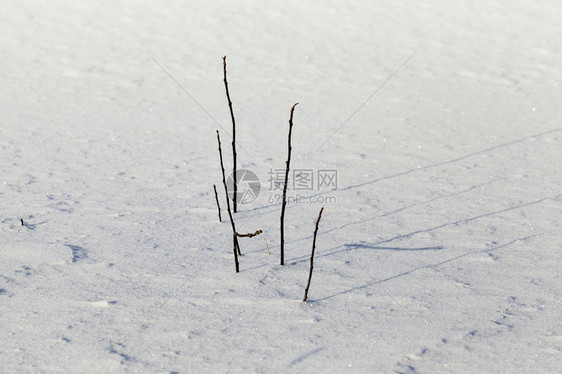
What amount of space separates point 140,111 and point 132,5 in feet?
10.9

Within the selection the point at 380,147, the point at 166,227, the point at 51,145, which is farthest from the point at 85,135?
the point at 380,147

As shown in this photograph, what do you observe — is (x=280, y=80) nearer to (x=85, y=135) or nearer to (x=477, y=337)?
(x=85, y=135)

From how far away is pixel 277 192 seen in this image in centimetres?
369
